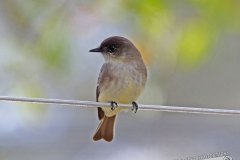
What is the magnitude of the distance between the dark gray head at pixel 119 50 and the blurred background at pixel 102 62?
17 mm

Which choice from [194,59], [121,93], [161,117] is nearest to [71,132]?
[161,117]

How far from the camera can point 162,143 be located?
1.93 metres

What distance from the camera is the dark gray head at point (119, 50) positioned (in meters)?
1.28

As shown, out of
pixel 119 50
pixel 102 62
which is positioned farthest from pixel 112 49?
pixel 102 62

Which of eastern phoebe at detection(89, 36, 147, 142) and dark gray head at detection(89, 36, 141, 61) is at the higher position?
dark gray head at detection(89, 36, 141, 61)

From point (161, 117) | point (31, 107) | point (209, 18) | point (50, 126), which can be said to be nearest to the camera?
point (209, 18)

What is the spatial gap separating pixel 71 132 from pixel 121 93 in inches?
28.8

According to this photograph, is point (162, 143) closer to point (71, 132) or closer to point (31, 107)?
point (71, 132)

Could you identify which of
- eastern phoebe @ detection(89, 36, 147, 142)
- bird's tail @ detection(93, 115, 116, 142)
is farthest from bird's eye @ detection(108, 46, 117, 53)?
bird's tail @ detection(93, 115, 116, 142)

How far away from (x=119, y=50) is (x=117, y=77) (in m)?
0.07

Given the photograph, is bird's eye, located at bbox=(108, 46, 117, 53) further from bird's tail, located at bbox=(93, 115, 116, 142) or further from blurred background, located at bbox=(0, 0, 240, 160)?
bird's tail, located at bbox=(93, 115, 116, 142)

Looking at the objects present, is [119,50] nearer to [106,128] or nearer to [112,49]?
[112,49]

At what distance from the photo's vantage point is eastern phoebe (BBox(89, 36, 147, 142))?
124 cm

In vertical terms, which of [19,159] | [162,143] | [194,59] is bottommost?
[194,59]
